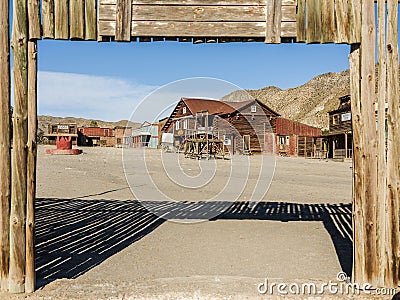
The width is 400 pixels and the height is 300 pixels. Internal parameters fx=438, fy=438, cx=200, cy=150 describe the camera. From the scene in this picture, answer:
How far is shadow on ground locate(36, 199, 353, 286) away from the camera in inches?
231

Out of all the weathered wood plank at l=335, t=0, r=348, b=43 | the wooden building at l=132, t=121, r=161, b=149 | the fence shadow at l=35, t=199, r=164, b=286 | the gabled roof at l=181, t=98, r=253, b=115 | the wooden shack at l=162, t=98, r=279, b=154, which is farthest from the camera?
the wooden building at l=132, t=121, r=161, b=149

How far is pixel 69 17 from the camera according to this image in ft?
14.8

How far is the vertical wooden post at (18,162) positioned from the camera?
434 cm

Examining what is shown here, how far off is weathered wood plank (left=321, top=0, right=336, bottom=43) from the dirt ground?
267cm

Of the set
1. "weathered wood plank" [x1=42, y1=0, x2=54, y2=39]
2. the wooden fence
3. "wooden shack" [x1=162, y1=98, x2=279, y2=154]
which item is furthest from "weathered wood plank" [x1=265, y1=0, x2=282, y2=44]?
"wooden shack" [x1=162, y1=98, x2=279, y2=154]

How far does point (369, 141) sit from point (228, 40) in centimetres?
182

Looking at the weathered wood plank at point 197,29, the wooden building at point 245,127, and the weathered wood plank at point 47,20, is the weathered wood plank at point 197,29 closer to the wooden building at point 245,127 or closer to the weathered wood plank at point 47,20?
the weathered wood plank at point 47,20

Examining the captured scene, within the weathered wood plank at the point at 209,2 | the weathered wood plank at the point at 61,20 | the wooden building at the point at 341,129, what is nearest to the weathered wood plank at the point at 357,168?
the weathered wood plank at the point at 209,2

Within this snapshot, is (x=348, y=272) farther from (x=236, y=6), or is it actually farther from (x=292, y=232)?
(x=236, y=6)

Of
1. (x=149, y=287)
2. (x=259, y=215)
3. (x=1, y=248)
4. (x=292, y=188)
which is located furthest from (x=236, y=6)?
(x=292, y=188)

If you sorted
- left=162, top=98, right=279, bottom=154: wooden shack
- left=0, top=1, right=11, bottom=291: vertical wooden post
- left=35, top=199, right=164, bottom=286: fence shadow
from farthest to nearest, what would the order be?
1. left=162, top=98, right=279, bottom=154: wooden shack
2. left=35, top=199, right=164, bottom=286: fence shadow
3. left=0, top=1, right=11, bottom=291: vertical wooden post

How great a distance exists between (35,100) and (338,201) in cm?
926

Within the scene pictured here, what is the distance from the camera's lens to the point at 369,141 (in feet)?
14.6

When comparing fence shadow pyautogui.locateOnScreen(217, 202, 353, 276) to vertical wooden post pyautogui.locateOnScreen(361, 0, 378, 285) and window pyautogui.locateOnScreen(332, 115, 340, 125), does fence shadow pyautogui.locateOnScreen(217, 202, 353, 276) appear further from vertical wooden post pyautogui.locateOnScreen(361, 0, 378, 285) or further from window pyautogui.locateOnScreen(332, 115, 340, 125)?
window pyautogui.locateOnScreen(332, 115, 340, 125)
